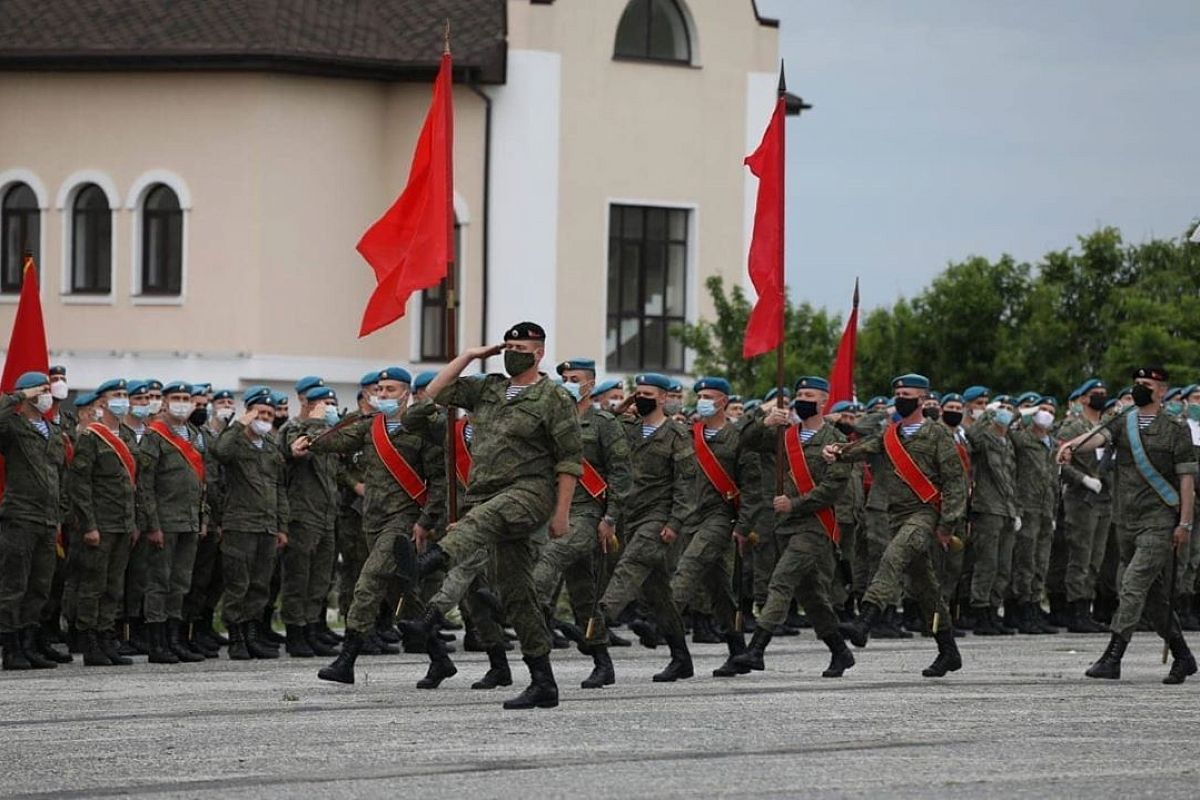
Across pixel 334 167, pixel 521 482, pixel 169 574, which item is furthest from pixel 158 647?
pixel 334 167

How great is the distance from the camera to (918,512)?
61.1ft

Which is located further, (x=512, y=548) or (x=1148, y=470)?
(x=1148, y=470)

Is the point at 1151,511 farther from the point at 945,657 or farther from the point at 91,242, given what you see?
the point at 91,242

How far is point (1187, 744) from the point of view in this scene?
13.6m

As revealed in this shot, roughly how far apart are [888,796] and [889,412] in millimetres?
13929

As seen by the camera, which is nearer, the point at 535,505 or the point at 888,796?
the point at 888,796

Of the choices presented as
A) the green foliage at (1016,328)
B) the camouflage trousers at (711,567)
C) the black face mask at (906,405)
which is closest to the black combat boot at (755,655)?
the camouflage trousers at (711,567)

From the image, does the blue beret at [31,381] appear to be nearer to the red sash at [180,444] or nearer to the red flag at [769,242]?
the red sash at [180,444]

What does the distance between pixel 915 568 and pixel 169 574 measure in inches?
226

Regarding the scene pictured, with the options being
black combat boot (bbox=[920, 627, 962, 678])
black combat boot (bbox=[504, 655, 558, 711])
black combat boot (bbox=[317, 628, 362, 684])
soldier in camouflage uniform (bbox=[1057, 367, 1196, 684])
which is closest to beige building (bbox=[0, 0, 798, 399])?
black combat boot (bbox=[920, 627, 962, 678])

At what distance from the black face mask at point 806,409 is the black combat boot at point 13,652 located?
558cm

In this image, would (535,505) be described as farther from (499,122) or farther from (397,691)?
(499,122)

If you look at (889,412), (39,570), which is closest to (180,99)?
(889,412)

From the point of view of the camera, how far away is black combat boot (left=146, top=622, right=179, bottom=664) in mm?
20250
